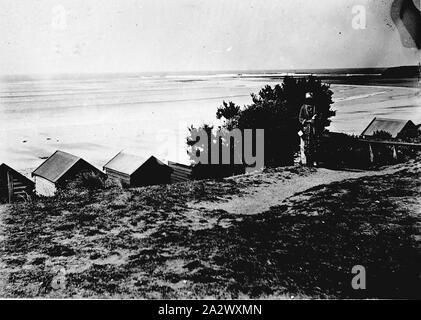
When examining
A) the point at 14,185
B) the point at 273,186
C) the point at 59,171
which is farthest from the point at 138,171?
the point at 273,186

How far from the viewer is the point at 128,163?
35.0 metres

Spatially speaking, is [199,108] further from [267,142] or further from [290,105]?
[267,142]

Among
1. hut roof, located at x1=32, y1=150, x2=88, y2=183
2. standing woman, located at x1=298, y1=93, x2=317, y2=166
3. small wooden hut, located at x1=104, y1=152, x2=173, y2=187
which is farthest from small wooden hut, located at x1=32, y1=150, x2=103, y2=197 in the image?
standing woman, located at x1=298, y1=93, x2=317, y2=166

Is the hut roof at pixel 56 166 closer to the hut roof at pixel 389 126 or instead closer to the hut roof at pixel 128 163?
the hut roof at pixel 128 163

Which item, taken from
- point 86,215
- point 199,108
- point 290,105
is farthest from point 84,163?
point 199,108

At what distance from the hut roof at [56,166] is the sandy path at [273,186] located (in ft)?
76.4

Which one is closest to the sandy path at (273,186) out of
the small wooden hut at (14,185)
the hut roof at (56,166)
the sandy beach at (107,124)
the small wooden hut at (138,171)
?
the small wooden hut at (138,171)

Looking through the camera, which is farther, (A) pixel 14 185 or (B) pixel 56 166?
(B) pixel 56 166

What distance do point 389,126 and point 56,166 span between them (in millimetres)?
36717

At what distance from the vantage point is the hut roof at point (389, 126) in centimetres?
3893

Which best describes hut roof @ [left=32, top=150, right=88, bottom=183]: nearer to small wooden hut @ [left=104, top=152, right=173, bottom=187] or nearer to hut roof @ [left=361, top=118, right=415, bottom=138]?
small wooden hut @ [left=104, top=152, right=173, bottom=187]

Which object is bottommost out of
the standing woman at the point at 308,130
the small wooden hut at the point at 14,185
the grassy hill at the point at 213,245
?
the small wooden hut at the point at 14,185

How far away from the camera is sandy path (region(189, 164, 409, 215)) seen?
9.93 metres

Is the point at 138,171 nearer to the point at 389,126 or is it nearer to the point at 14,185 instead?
the point at 14,185
